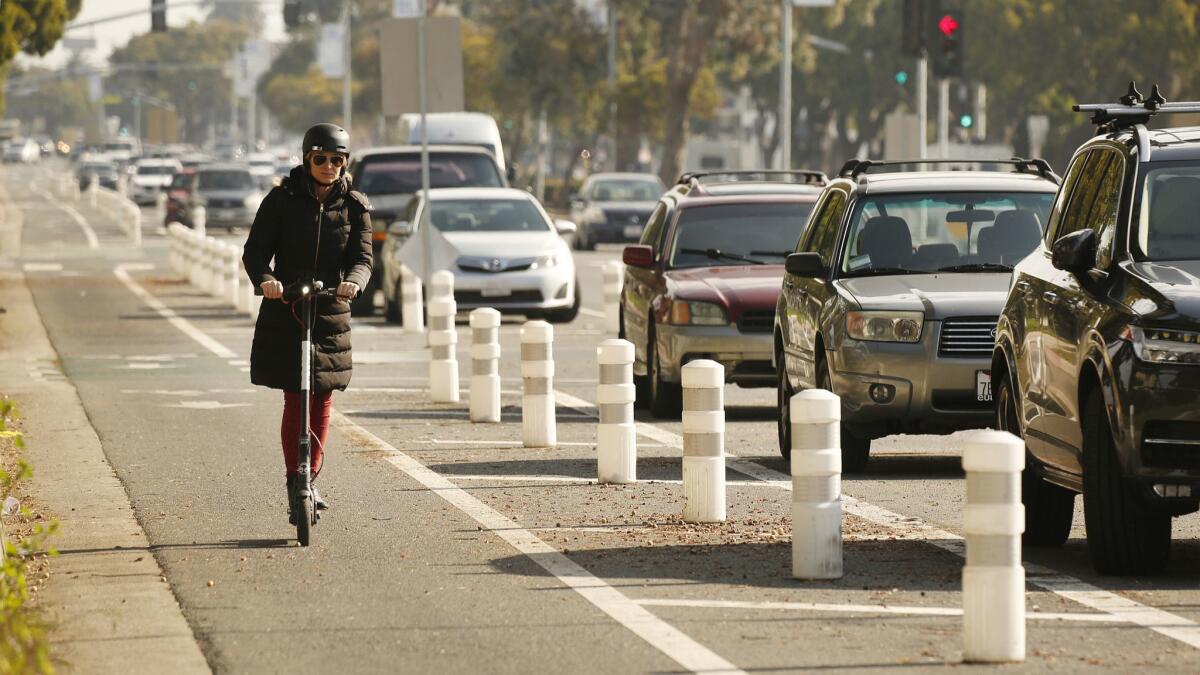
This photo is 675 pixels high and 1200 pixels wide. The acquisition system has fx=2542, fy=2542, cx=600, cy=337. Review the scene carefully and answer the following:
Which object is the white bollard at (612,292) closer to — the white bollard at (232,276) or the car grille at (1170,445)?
the white bollard at (232,276)

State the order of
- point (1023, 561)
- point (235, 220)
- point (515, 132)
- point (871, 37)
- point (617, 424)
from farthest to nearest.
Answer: point (515, 132) → point (871, 37) → point (235, 220) → point (617, 424) → point (1023, 561)

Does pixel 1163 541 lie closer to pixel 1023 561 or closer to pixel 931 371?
pixel 1023 561

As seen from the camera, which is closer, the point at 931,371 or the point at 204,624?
the point at 204,624

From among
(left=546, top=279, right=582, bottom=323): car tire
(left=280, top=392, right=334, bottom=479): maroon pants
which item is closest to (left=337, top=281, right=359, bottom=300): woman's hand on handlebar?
(left=280, top=392, right=334, bottom=479): maroon pants

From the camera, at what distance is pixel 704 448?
11742mm

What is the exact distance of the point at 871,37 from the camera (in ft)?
298

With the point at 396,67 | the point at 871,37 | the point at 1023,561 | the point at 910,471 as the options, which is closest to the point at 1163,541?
the point at 1023,561

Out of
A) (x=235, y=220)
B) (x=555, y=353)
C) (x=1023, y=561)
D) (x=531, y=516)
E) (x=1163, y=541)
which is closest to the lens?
(x=1163, y=541)

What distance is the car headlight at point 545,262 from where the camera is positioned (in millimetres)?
28641

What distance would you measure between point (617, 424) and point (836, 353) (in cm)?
138

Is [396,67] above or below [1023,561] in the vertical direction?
above

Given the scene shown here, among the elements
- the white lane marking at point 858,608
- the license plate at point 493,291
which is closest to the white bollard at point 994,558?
the white lane marking at point 858,608

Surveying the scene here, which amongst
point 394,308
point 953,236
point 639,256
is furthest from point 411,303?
point 953,236

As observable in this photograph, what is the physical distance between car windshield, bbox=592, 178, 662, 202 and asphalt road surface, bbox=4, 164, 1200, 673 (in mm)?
33953
